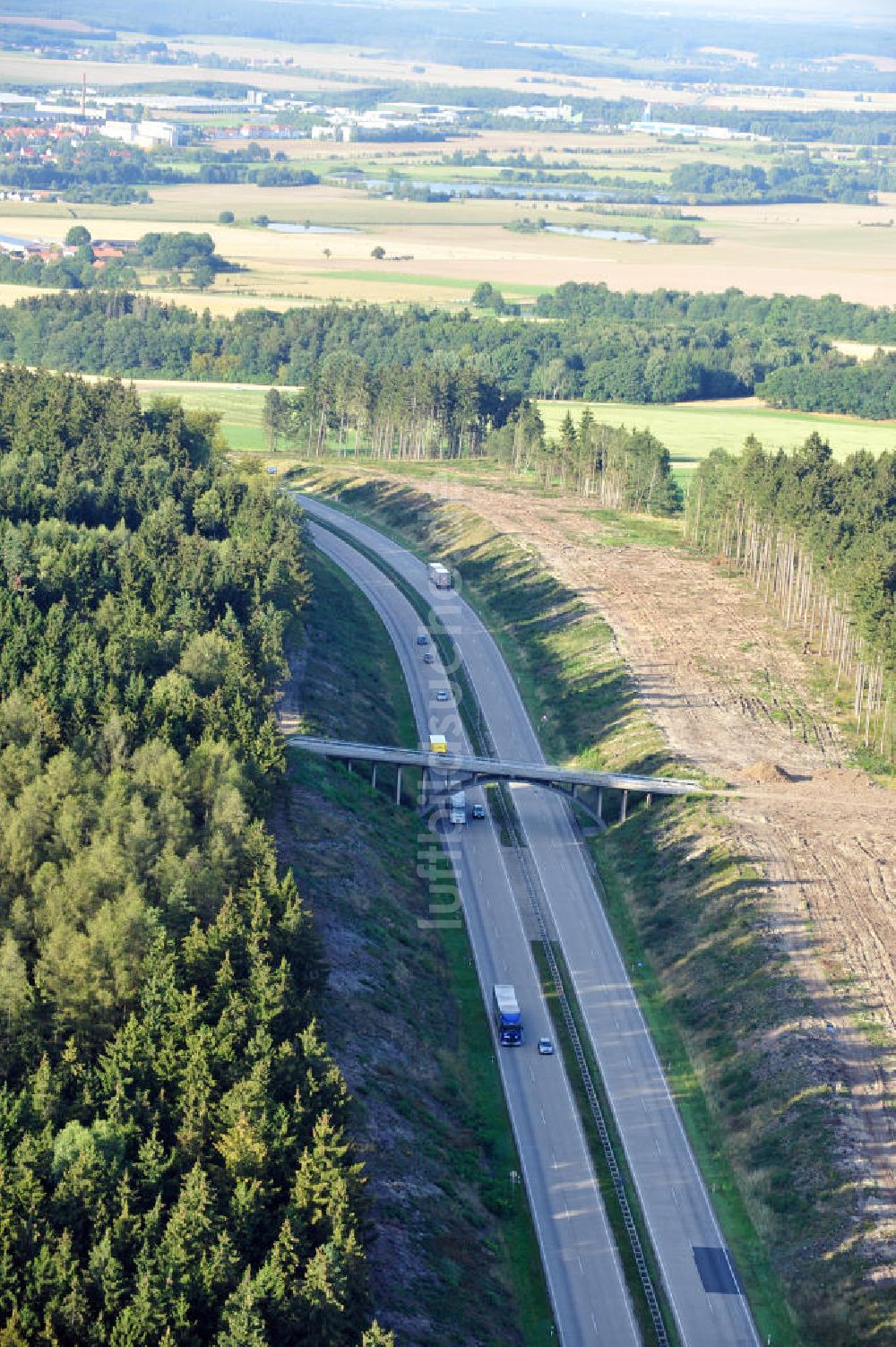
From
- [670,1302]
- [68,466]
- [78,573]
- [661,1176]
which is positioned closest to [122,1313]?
[670,1302]

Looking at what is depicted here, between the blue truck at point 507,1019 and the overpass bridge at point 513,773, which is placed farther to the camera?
the overpass bridge at point 513,773

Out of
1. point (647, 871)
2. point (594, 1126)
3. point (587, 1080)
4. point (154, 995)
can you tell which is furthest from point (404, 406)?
point (154, 995)

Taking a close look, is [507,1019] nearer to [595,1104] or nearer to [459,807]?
[595,1104]

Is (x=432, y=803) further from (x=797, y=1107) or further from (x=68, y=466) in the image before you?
(x=68, y=466)

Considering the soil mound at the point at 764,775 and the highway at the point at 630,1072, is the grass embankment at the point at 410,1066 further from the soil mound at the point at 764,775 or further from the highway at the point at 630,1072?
the soil mound at the point at 764,775

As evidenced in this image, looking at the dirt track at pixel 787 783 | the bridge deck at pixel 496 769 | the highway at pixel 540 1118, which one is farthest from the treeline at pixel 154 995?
the dirt track at pixel 787 783

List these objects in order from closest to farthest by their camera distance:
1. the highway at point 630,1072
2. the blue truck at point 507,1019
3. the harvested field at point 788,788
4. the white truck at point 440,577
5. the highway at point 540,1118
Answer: the highway at point 540,1118, the highway at point 630,1072, the harvested field at point 788,788, the blue truck at point 507,1019, the white truck at point 440,577

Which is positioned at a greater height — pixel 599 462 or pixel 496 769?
pixel 599 462
